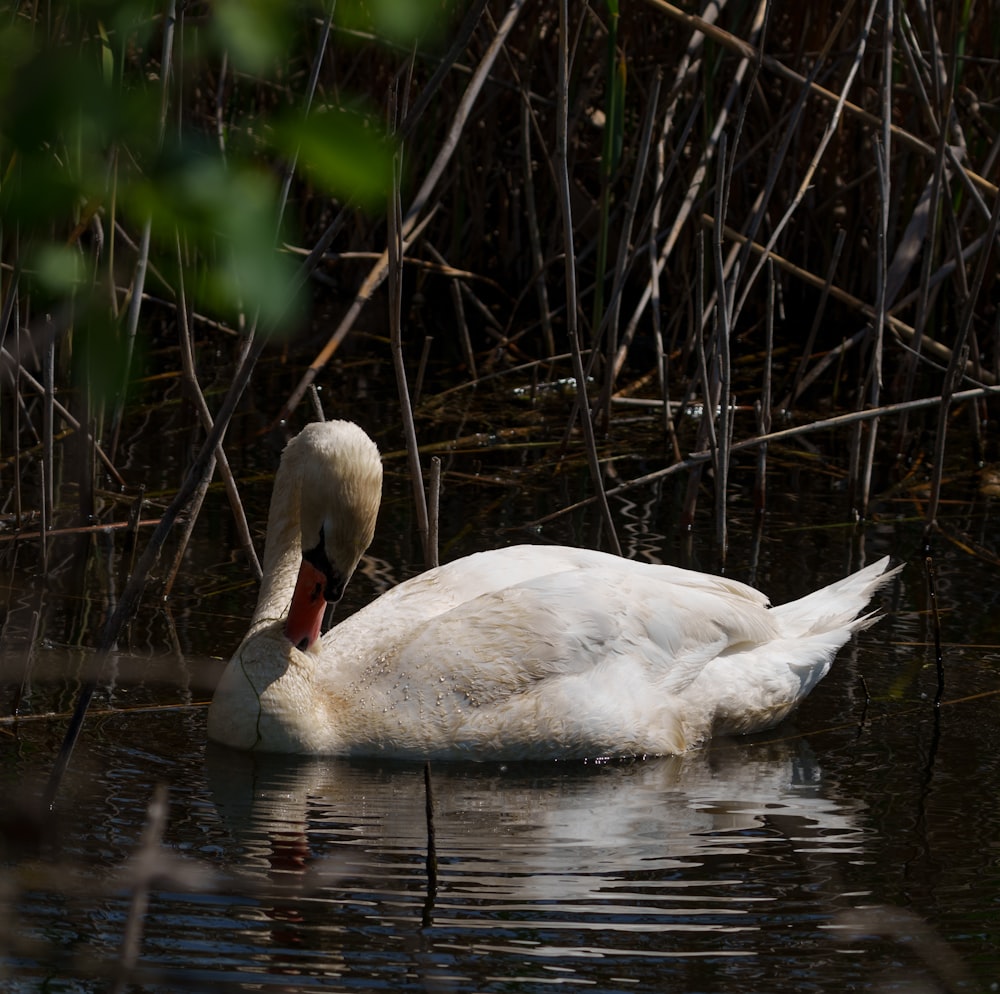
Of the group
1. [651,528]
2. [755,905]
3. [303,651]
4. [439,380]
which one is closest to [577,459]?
[651,528]

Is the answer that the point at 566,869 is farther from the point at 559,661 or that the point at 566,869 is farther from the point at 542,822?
the point at 559,661

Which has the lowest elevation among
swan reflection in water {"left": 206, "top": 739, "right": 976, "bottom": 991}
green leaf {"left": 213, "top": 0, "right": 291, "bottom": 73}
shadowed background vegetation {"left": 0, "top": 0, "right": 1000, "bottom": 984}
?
swan reflection in water {"left": 206, "top": 739, "right": 976, "bottom": 991}

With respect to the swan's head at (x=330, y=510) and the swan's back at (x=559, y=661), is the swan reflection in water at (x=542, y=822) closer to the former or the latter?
the swan's back at (x=559, y=661)

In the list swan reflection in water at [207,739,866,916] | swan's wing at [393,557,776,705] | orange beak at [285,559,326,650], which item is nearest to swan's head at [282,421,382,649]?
orange beak at [285,559,326,650]

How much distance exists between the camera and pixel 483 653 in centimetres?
485

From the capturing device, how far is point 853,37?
8.36 m

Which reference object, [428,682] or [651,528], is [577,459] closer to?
[651,528]

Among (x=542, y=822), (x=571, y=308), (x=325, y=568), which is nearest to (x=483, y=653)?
(x=325, y=568)

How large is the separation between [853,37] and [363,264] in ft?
11.4

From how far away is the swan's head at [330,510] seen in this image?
4.75m

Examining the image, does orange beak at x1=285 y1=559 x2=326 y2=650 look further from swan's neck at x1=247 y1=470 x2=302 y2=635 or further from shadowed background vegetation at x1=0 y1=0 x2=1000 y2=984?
shadowed background vegetation at x1=0 y1=0 x2=1000 y2=984

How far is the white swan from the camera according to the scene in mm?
4758

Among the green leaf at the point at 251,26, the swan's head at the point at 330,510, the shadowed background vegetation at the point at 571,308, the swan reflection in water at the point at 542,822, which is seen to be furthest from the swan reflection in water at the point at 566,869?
the green leaf at the point at 251,26

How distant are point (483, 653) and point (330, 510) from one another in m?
0.60
